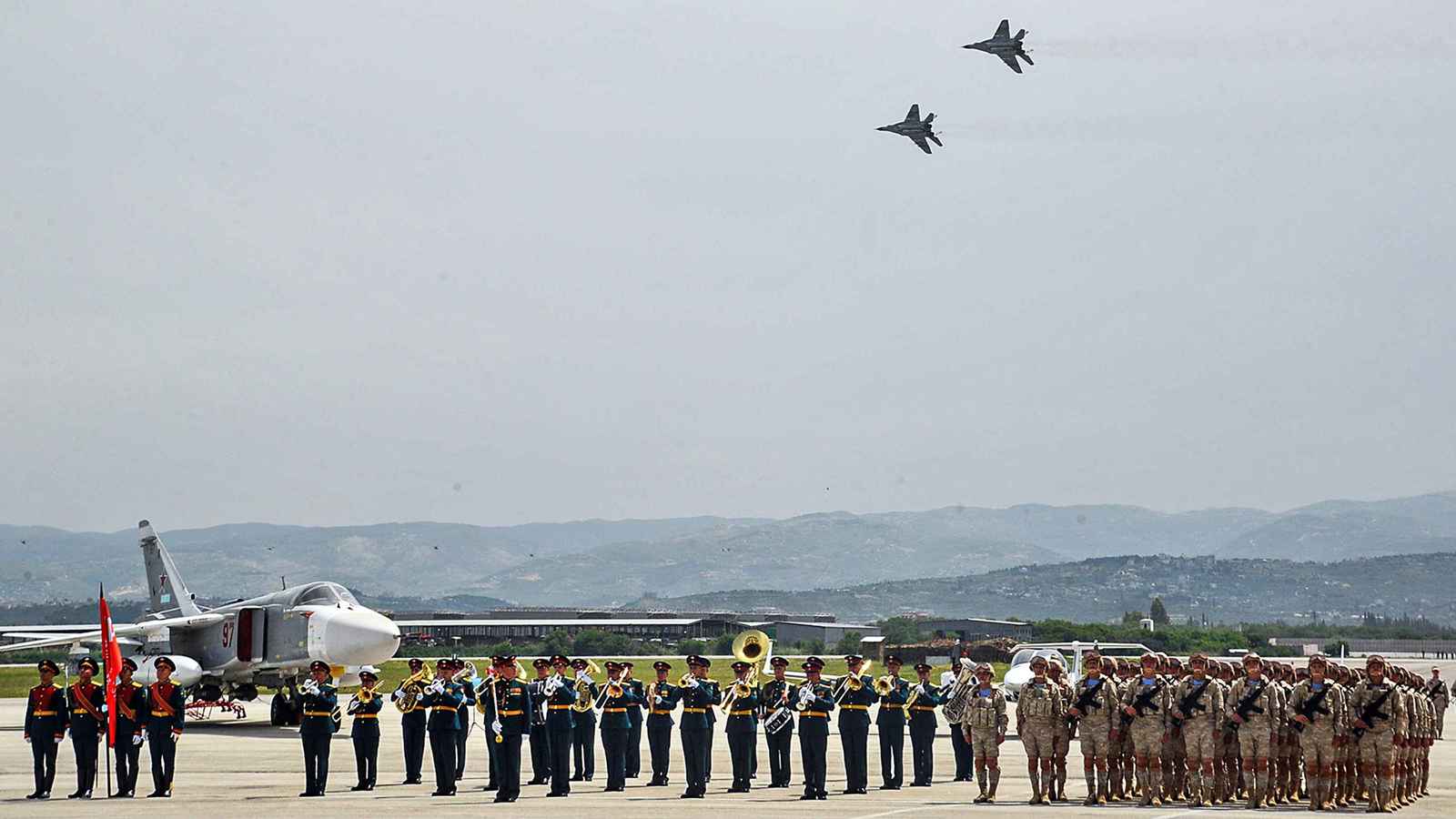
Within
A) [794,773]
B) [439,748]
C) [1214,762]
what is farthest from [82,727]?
[1214,762]

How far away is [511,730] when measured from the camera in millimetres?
19656

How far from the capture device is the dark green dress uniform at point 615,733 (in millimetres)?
21000

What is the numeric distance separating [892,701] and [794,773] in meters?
3.03

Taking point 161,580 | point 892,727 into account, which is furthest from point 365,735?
point 161,580

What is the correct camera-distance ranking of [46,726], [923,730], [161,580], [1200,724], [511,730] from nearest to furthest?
[1200,724], [511,730], [46,726], [923,730], [161,580]

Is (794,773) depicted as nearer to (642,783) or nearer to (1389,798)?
(642,783)

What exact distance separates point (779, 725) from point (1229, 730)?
5.14 meters

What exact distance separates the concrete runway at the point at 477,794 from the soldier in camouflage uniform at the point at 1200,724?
1.45 feet

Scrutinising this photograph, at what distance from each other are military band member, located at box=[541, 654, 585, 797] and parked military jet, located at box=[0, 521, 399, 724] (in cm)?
1176

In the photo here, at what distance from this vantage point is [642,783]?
22422 mm

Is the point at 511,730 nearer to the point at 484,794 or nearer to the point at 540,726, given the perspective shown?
the point at 540,726

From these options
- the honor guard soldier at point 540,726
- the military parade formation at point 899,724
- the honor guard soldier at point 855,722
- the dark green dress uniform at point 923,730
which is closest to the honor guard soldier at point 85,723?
the military parade formation at point 899,724

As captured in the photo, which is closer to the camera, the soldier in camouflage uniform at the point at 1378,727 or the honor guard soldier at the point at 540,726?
the soldier in camouflage uniform at the point at 1378,727

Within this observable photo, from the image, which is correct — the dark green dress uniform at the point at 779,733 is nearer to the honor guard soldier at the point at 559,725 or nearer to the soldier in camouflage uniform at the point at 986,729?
the soldier in camouflage uniform at the point at 986,729
